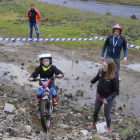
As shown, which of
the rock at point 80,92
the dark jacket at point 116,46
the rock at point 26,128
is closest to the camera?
the rock at point 26,128

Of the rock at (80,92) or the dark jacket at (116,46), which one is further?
the rock at (80,92)

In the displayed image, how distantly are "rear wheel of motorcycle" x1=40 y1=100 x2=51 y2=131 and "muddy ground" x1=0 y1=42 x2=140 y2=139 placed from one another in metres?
0.19

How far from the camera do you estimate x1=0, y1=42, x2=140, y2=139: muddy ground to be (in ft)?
24.8

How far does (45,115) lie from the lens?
635cm

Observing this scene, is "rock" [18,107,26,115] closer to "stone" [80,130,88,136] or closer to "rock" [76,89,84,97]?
"stone" [80,130,88,136]

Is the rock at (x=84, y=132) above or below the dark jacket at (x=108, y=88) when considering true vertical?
below

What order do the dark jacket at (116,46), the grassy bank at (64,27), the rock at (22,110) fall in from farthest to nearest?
the grassy bank at (64,27)
the dark jacket at (116,46)
the rock at (22,110)

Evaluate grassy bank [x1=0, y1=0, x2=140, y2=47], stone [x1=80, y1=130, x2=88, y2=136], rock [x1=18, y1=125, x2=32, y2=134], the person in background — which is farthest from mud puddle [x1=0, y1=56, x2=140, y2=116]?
grassy bank [x1=0, y1=0, x2=140, y2=47]

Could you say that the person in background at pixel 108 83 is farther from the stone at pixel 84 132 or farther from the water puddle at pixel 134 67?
the water puddle at pixel 134 67

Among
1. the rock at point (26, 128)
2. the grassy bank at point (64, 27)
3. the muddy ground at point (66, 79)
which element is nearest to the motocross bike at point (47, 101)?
the muddy ground at point (66, 79)

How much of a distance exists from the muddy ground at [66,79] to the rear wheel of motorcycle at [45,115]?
7.5 inches

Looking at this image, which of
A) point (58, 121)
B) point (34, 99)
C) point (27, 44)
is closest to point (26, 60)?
point (27, 44)

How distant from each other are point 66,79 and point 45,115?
370 centimetres

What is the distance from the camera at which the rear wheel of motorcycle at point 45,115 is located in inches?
233
